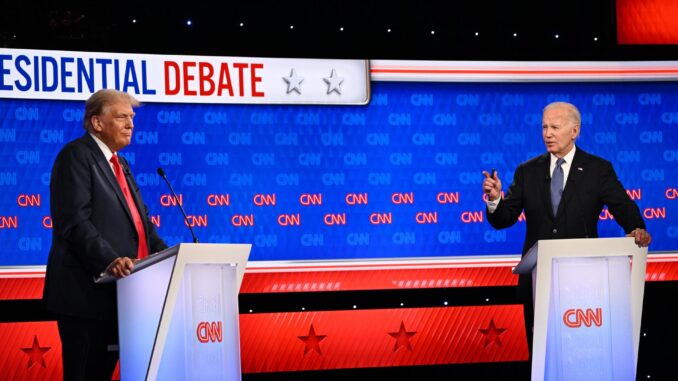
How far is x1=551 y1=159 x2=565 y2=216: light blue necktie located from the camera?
4.48 metres

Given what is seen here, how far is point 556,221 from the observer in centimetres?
443

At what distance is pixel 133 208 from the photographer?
385cm

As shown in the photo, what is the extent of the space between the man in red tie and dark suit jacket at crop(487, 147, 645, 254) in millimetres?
1761

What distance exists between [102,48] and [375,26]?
5.20 ft

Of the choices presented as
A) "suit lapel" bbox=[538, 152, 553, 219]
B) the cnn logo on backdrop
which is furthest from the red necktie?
"suit lapel" bbox=[538, 152, 553, 219]

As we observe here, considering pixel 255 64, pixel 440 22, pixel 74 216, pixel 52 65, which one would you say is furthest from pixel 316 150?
pixel 74 216

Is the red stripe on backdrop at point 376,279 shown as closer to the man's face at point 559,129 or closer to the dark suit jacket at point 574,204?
the dark suit jacket at point 574,204

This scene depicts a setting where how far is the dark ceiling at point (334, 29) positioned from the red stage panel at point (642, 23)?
61mm

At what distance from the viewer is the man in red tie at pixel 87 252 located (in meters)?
3.56

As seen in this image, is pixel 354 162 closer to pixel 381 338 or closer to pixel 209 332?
pixel 381 338

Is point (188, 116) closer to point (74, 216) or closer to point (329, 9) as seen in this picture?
point (329, 9)

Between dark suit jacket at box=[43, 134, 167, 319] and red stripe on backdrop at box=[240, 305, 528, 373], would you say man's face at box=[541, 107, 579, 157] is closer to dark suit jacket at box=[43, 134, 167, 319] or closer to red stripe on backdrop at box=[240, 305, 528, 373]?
red stripe on backdrop at box=[240, 305, 528, 373]

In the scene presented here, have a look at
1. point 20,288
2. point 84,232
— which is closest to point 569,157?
point 84,232

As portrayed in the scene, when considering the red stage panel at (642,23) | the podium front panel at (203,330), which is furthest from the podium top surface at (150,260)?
the red stage panel at (642,23)
